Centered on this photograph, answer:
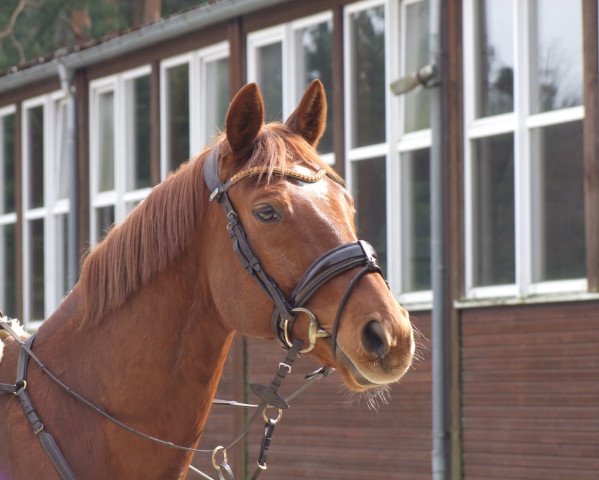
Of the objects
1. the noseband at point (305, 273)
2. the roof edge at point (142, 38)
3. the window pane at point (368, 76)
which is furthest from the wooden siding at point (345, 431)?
the noseband at point (305, 273)

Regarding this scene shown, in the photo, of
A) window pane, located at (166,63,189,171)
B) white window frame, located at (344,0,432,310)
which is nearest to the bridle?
white window frame, located at (344,0,432,310)

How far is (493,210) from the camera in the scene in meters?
11.1

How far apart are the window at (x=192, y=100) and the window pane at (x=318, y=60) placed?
1.30 meters

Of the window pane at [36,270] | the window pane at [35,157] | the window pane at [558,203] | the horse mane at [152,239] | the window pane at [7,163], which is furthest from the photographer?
the window pane at [7,163]

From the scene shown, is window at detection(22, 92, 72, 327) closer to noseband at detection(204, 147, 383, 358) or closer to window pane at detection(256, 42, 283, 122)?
window pane at detection(256, 42, 283, 122)

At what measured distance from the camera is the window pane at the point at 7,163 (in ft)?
61.1

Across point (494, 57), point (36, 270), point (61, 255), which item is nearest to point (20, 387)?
point (494, 57)

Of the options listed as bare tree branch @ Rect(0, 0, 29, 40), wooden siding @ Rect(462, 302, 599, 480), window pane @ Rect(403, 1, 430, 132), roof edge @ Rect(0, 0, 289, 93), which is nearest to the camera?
wooden siding @ Rect(462, 302, 599, 480)

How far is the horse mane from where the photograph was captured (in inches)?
185

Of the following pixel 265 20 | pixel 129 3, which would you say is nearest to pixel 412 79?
pixel 265 20

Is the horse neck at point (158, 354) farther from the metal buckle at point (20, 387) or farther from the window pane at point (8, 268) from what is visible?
the window pane at point (8, 268)

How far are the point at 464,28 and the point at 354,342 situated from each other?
25.1ft

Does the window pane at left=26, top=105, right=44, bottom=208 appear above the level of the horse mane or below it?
above

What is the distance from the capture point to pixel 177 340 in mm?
4664
